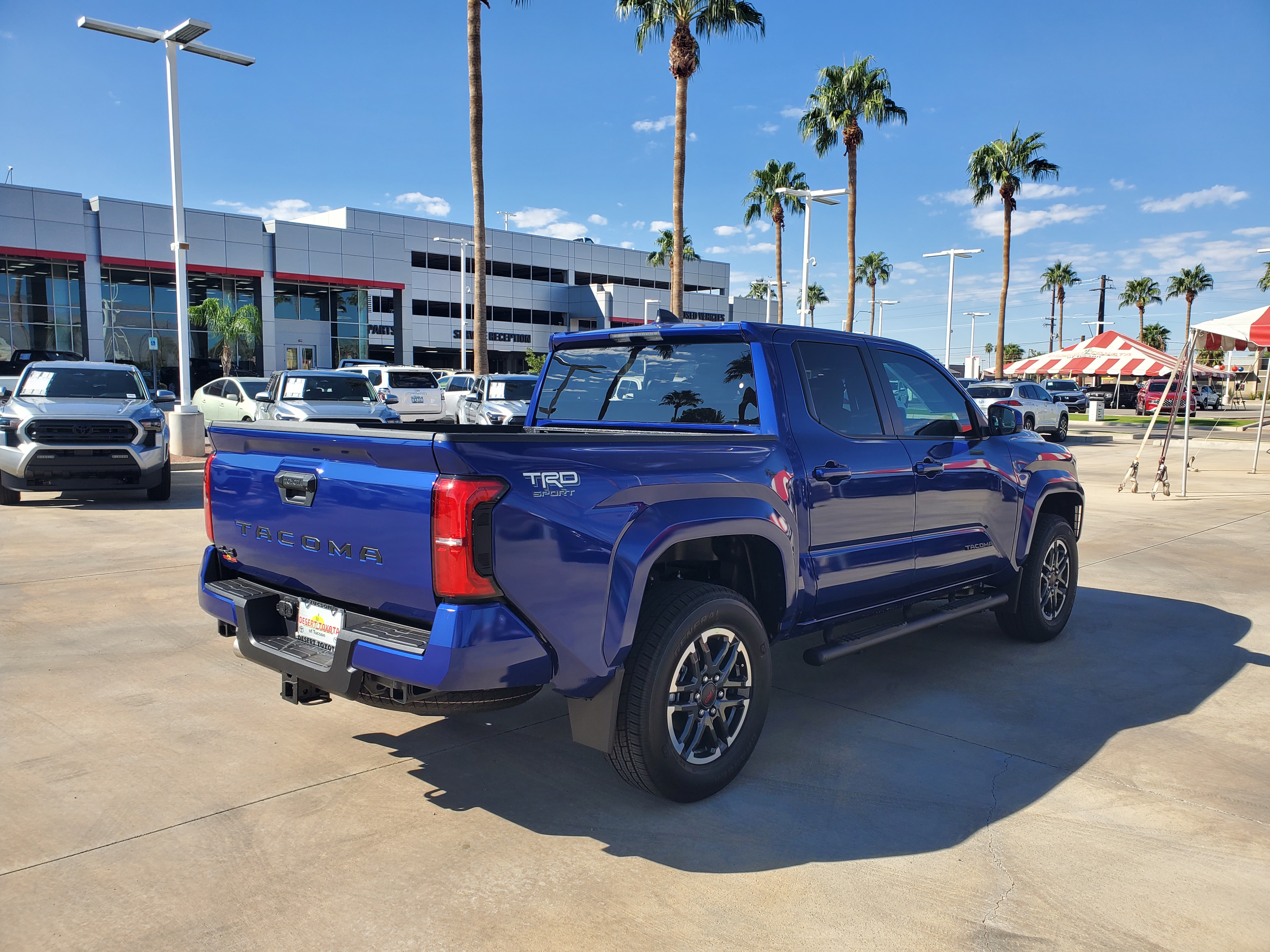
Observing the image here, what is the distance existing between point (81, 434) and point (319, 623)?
9.35 metres

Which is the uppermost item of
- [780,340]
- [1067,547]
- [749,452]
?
[780,340]

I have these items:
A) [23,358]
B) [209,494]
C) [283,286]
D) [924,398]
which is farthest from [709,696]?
[283,286]

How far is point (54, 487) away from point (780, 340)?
10198mm

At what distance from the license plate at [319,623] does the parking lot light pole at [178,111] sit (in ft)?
46.9

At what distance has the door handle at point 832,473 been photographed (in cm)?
413

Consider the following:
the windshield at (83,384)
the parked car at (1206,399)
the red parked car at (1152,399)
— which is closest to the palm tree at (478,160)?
the windshield at (83,384)

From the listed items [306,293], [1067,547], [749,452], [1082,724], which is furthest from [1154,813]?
[306,293]

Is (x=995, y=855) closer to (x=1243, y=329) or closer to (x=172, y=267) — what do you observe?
(x=1243, y=329)

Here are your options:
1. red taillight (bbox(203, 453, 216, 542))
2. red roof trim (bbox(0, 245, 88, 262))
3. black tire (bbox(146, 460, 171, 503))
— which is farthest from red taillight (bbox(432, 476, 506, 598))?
red roof trim (bbox(0, 245, 88, 262))

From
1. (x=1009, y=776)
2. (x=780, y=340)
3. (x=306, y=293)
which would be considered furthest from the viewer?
(x=306, y=293)

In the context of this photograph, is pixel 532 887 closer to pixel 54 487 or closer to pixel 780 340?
pixel 780 340

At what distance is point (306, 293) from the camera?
47469mm

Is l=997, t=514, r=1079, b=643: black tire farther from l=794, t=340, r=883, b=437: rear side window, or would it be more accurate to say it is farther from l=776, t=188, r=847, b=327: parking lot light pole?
l=776, t=188, r=847, b=327: parking lot light pole

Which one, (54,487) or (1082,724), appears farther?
(54,487)
